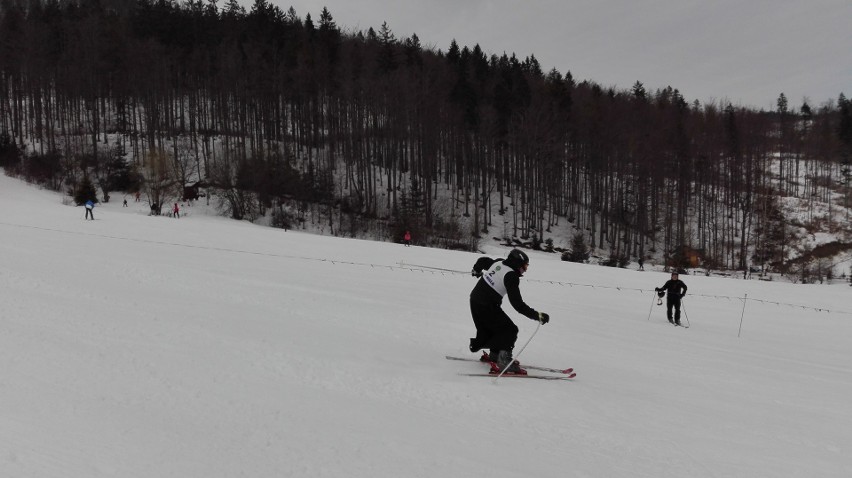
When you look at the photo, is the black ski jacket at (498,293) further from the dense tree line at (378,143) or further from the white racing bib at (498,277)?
the dense tree line at (378,143)

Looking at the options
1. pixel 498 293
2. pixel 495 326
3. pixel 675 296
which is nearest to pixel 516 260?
pixel 498 293

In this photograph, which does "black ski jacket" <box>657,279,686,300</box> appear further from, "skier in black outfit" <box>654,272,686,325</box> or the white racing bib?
the white racing bib

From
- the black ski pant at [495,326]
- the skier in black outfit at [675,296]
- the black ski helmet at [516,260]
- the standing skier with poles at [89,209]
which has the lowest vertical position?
the skier in black outfit at [675,296]

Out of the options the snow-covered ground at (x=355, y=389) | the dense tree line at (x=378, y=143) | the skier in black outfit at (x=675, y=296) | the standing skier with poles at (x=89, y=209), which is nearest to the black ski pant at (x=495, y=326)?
the snow-covered ground at (x=355, y=389)

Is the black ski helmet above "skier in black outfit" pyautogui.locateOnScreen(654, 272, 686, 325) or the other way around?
above

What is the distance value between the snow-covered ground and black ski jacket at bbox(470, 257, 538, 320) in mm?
1016

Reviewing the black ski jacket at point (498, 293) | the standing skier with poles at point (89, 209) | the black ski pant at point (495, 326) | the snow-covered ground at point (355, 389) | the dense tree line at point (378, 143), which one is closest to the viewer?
the snow-covered ground at point (355, 389)

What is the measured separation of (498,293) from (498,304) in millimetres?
232

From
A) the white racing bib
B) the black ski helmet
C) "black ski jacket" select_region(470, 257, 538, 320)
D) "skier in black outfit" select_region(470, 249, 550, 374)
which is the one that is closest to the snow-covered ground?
"skier in black outfit" select_region(470, 249, 550, 374)

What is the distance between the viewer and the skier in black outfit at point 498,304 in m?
6.36

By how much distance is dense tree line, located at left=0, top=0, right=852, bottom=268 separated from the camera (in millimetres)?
48000

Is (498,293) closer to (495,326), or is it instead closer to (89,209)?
(495,326)

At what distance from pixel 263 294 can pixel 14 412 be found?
6921 mm

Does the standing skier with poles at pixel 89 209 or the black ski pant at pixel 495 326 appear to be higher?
the standing skier with poles at pixel 89 209
